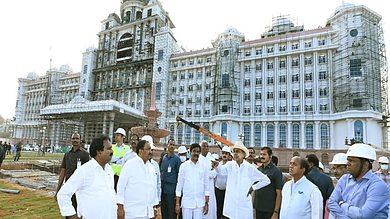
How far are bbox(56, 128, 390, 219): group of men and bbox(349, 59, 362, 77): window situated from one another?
36.2 metres

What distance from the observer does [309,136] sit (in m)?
41.7

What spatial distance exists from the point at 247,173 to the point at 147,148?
2085 mm

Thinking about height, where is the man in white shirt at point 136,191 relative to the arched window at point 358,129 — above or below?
below

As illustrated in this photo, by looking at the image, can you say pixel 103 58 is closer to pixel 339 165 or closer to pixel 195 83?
pixel 195 83

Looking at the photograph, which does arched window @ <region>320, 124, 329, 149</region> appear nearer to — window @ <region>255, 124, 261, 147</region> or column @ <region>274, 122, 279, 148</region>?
column @ <region>274, 122, 279, 148</region>

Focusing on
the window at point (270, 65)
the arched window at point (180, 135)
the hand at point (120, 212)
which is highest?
the window at point (270, 65)

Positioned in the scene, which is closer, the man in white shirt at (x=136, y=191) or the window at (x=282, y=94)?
the man in white shirt at (x=136, y=191)

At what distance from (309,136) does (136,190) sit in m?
41.7

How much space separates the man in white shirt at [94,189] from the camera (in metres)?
3.24

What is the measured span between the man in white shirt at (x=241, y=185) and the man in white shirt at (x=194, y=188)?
652 millimetres

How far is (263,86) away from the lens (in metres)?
46.5

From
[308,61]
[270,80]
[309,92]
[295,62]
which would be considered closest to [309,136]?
[309,92]

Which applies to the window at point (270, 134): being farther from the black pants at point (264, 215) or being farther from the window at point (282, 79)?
the black pants at point (264, 215)

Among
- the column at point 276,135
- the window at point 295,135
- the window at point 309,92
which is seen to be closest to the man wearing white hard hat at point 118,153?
the column at point 276,135
